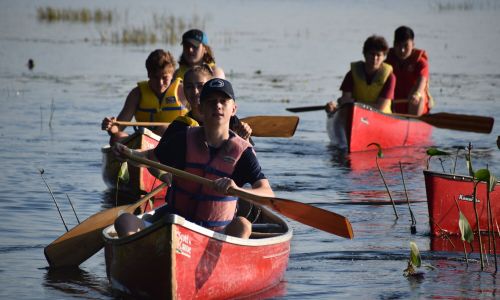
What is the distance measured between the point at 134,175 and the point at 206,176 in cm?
359

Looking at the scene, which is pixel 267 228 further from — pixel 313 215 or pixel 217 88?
pixel 217 88

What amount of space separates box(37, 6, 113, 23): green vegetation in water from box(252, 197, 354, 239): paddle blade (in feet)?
73.2

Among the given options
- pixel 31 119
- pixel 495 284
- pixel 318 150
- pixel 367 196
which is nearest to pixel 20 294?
pixel 495 284

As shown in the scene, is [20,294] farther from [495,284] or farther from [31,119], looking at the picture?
[31,119]

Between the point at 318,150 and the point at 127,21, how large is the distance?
1518cm

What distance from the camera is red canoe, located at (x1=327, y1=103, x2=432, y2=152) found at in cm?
1284

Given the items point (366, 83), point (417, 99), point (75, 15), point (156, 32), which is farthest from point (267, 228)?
point (75, 15)

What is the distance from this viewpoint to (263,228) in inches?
289

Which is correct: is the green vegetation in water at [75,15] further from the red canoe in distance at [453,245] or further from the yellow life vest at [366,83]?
the red canoe in distance at [453,245]

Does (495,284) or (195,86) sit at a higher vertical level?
(195,86)

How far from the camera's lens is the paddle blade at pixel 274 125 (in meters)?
9.11

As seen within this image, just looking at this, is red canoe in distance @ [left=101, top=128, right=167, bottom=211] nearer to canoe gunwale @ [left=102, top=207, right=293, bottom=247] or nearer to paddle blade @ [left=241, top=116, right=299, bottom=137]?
paddle blade @ [left=241, top=116, right=299, bottom=137]

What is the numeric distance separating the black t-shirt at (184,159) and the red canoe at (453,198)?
6.01ft

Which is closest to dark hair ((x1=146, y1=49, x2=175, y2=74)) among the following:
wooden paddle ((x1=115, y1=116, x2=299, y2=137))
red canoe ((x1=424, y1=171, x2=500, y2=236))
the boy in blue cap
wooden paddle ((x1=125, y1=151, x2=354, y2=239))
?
wooden paddle ((x1=115, y1=116, x2=299, y2=137))
